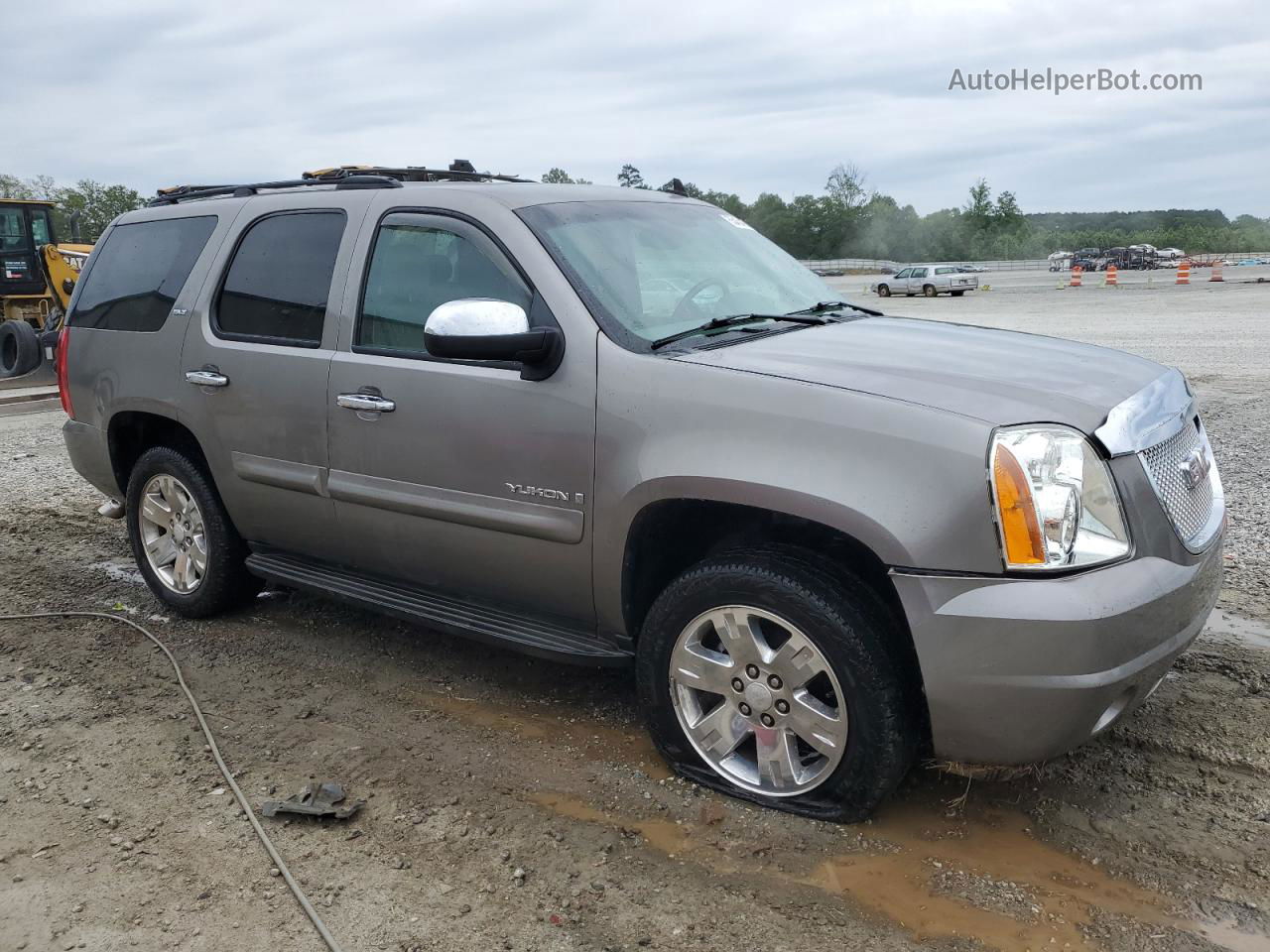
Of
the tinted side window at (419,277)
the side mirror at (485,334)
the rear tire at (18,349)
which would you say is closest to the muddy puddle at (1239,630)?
the side mirror at (485,334)

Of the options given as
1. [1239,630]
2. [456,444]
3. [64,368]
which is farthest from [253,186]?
[1239,630]

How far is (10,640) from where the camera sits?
16.5 feet

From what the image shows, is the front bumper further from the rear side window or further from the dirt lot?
the rear side window

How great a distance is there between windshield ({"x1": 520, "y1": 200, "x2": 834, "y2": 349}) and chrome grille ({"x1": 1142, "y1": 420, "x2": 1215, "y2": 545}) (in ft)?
4.69

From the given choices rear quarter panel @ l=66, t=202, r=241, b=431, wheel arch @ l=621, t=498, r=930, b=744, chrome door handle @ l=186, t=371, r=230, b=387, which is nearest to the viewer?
wheel arch @ l=621, t=498, r=930, b=744

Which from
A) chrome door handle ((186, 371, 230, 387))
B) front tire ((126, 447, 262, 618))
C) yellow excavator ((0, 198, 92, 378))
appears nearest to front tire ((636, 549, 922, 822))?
chrome door handle ((186, 371, 230, 387))

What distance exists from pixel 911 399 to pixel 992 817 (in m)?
1.31

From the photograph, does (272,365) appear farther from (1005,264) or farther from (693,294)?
(1005,264)

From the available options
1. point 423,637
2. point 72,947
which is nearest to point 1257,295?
point 423,637

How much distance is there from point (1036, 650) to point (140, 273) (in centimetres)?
434

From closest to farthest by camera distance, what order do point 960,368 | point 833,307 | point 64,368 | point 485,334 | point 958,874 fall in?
point 958,874
point 960,368
point 485,334
point 833,307
point 64,368

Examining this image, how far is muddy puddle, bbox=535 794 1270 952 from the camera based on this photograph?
107 inches

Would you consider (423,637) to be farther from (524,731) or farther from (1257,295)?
(1257,295)

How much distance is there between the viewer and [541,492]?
3584mm
